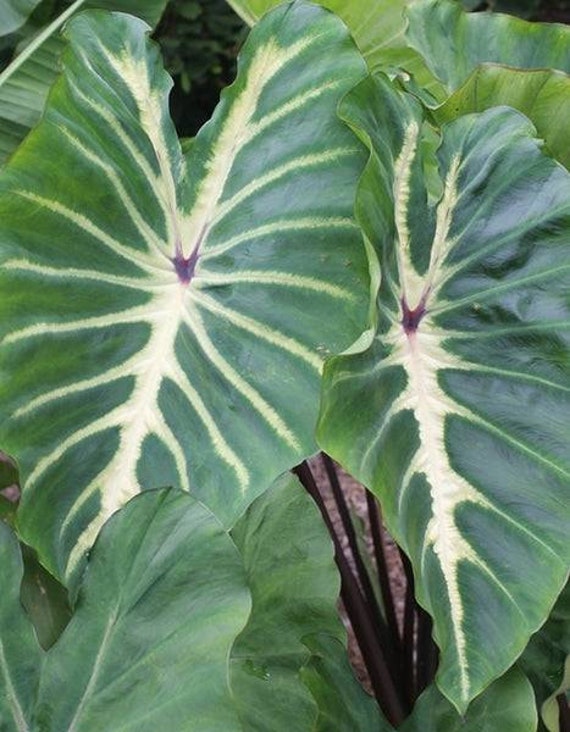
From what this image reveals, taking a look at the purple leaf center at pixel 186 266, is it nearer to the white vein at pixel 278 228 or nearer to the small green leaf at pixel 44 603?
the white vein at pixel 278 228

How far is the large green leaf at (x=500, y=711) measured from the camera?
2.47ft

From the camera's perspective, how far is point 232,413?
70 centimetres

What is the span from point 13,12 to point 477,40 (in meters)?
0.50

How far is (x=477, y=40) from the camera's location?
3.11ft

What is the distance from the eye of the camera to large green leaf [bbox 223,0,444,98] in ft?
3.37

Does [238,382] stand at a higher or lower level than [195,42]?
higher

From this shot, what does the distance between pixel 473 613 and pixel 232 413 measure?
19cm

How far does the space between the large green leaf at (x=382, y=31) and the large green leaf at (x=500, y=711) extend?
531mm

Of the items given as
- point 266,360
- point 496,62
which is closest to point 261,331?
point 266,360

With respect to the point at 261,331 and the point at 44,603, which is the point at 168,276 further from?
the point at 44,603

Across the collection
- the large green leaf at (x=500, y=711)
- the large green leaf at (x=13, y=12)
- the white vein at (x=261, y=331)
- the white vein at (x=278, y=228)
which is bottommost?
the large green leaf at (x=500, y=711)

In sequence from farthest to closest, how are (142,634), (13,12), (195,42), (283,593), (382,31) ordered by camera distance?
(195,42)
(13,12)
(382,31)
(283,593)
(142,634)

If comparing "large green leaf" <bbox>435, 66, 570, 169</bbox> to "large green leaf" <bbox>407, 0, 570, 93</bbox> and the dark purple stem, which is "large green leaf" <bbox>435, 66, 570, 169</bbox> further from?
the dark purple stem

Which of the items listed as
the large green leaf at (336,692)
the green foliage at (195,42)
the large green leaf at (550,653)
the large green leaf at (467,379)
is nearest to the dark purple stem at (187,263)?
the large green leaf at (467,379)
